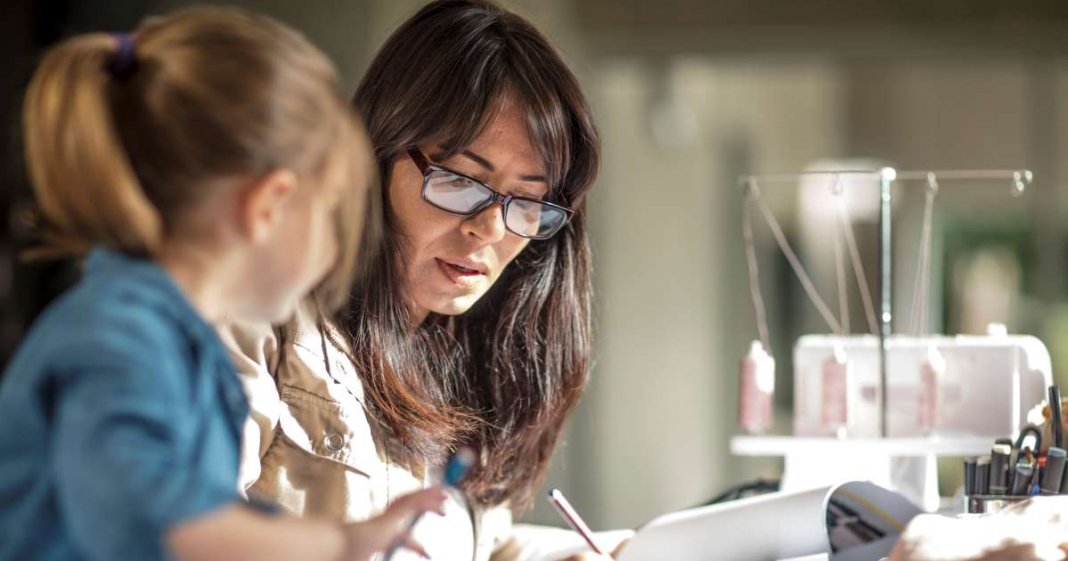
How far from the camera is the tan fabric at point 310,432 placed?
3.99ft

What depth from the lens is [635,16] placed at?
14.9ft

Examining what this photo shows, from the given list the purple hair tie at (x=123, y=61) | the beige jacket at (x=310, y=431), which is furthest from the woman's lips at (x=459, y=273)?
the purple hair tie at (x=123, y=61)

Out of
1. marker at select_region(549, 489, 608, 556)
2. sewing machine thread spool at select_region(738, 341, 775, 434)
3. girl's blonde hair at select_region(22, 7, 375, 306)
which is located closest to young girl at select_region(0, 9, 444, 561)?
girl's blonde hair at select_region(22, 7, 375, 306)

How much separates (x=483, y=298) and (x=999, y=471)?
0.65m

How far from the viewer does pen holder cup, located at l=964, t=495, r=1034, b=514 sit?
1293 mm

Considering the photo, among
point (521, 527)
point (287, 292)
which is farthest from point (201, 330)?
point (521, 527)

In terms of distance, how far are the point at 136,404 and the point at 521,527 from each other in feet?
3.54

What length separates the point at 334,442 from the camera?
4.17 feet

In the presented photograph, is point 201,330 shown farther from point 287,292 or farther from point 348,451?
point 348,451

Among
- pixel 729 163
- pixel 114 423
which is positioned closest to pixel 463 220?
pixel 114 423

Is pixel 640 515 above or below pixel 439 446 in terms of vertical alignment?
below

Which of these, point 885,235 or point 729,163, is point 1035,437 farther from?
point 729,163

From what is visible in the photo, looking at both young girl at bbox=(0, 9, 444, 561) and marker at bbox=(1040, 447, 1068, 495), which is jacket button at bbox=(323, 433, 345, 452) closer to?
young girl at bbox=(0, 9, 444, 561)

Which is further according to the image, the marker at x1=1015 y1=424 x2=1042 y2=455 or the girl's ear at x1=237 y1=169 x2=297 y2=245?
the marker at x1=1015 y1=424 x2=1042 y2=455
